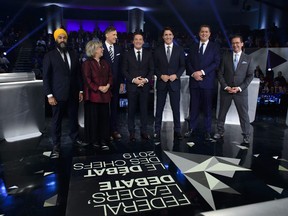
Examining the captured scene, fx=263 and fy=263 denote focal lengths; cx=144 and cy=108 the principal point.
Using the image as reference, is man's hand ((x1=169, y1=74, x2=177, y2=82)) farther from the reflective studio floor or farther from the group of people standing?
the reflective studio floor

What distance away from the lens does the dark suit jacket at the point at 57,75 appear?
304 centimetres

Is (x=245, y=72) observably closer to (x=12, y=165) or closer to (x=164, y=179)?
(x=164, y=179)

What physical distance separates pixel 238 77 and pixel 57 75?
2.38 metres

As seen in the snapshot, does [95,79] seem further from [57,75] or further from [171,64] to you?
[171,64]

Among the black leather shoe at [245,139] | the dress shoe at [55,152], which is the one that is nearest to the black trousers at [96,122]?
the dress shoe at [55,152]

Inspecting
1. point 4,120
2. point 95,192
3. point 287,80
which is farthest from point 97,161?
point 287,80

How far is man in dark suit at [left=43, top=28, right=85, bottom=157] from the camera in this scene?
304 centimetres

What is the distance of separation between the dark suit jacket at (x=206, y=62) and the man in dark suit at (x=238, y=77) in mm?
170

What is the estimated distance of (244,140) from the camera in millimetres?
3719

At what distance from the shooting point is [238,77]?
11.9 ft

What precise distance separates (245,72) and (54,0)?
12233mm

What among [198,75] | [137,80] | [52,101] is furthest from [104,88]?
[198,75]

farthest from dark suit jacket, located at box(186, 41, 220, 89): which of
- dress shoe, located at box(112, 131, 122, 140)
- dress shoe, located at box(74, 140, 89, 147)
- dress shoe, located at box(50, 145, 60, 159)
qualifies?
dress shoe, located at box(50, 145, 60, 159)

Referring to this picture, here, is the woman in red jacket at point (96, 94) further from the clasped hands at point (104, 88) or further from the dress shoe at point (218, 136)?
the dress shoe at point (218, 136)
